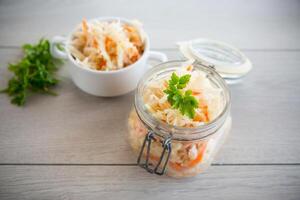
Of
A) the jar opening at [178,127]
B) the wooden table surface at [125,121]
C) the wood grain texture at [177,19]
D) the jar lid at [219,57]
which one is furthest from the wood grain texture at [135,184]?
the wood grain texture at [177,19]

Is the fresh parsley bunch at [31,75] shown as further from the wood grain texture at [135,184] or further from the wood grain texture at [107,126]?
the wood grain texture at [135,184]

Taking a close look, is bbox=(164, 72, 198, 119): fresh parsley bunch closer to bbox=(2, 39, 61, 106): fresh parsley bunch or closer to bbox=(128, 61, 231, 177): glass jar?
bbox=(128, 61, 231, 177): glass jar

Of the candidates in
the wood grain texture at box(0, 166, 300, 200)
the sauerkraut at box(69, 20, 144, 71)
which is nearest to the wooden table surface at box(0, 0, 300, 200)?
the wood grain texture at box(0, 166, 300, 200)

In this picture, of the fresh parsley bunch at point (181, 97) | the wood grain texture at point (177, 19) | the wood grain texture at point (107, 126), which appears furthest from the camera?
the wood grain texture at point (177, 19)

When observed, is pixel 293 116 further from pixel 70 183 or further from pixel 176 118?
pixel 70 183

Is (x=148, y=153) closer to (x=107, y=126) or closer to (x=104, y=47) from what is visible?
(x=107, y=126)
